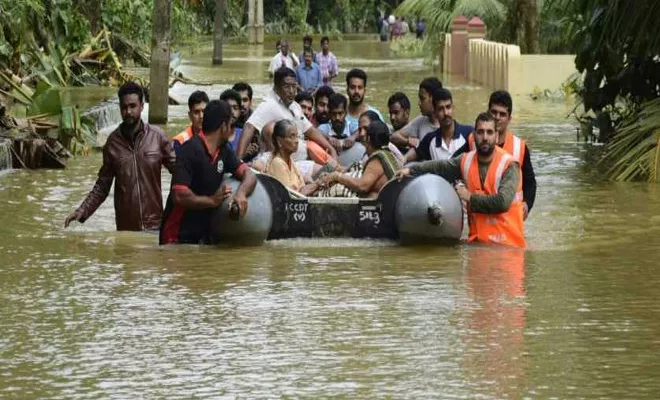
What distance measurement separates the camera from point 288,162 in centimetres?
1441

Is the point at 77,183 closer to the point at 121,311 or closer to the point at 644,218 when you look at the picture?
the point at 644,218

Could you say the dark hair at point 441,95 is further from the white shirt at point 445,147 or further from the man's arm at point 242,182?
the man's arm at point 242,182

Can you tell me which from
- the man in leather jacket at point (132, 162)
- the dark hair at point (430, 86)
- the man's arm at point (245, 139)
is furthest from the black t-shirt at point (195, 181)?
the dark hair at point (430, 86)

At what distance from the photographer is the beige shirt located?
46.9 ft

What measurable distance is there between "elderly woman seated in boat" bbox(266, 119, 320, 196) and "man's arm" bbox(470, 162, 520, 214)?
1.84m

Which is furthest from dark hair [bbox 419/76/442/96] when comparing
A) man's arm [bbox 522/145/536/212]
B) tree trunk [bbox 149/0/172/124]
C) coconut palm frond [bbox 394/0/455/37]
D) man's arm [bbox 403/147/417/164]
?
coconut palm frond [bbox 394/0/455/37]

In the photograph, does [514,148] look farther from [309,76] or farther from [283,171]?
[309,76]

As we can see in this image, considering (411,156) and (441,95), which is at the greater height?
(441,95)

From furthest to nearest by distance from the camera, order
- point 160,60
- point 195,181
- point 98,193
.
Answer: point 160,60 < point 98,193 < point 195,181

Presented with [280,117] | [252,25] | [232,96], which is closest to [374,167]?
[280,117]

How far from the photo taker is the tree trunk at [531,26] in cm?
3900

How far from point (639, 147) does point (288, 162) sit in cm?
629

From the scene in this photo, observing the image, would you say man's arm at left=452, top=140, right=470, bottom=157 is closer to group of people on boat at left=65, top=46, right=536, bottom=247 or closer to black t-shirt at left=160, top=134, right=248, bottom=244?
group of people on boat at left=65, top=46, right=536, bottom=247

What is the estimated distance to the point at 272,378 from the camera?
873cm
